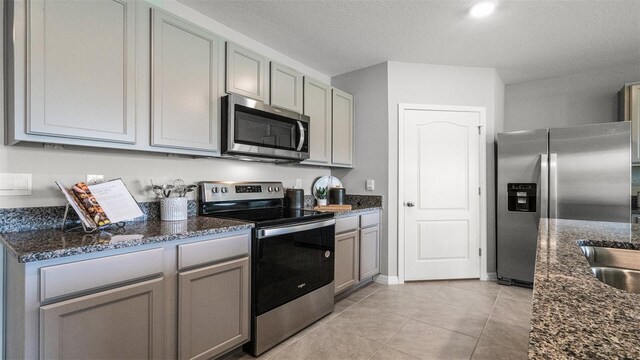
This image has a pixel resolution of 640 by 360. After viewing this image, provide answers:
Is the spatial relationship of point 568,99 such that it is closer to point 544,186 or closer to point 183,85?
point 544,186

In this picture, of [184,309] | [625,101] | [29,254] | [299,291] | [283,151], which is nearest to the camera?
[29,254]

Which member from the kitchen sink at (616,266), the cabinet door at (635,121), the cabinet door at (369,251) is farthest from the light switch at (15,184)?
the cabinet door at (635,121)

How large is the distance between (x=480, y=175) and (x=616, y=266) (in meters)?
2.14

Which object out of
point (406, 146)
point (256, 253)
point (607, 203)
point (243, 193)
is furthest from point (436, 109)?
point (256, 253)

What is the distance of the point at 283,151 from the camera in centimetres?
247

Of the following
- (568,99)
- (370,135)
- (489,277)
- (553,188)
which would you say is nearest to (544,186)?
(553,188)

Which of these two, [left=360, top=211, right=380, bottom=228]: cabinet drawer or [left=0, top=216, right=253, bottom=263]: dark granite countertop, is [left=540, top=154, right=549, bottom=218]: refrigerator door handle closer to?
[left=360, top=211, right=380, bottom=228]: cabinet drawer

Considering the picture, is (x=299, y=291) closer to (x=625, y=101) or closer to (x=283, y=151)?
(x=283, y=151)

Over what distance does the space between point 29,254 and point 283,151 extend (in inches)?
65.6

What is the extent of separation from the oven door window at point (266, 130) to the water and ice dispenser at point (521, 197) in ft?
7.31

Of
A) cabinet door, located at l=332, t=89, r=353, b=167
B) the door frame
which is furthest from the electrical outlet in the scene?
the door frame

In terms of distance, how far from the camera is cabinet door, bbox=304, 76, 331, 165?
2822 mm

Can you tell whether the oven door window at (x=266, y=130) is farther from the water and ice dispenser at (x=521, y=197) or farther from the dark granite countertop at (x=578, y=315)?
the water and ice dispenser at (x=521, y=197)

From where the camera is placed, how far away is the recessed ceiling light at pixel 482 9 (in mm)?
2150
